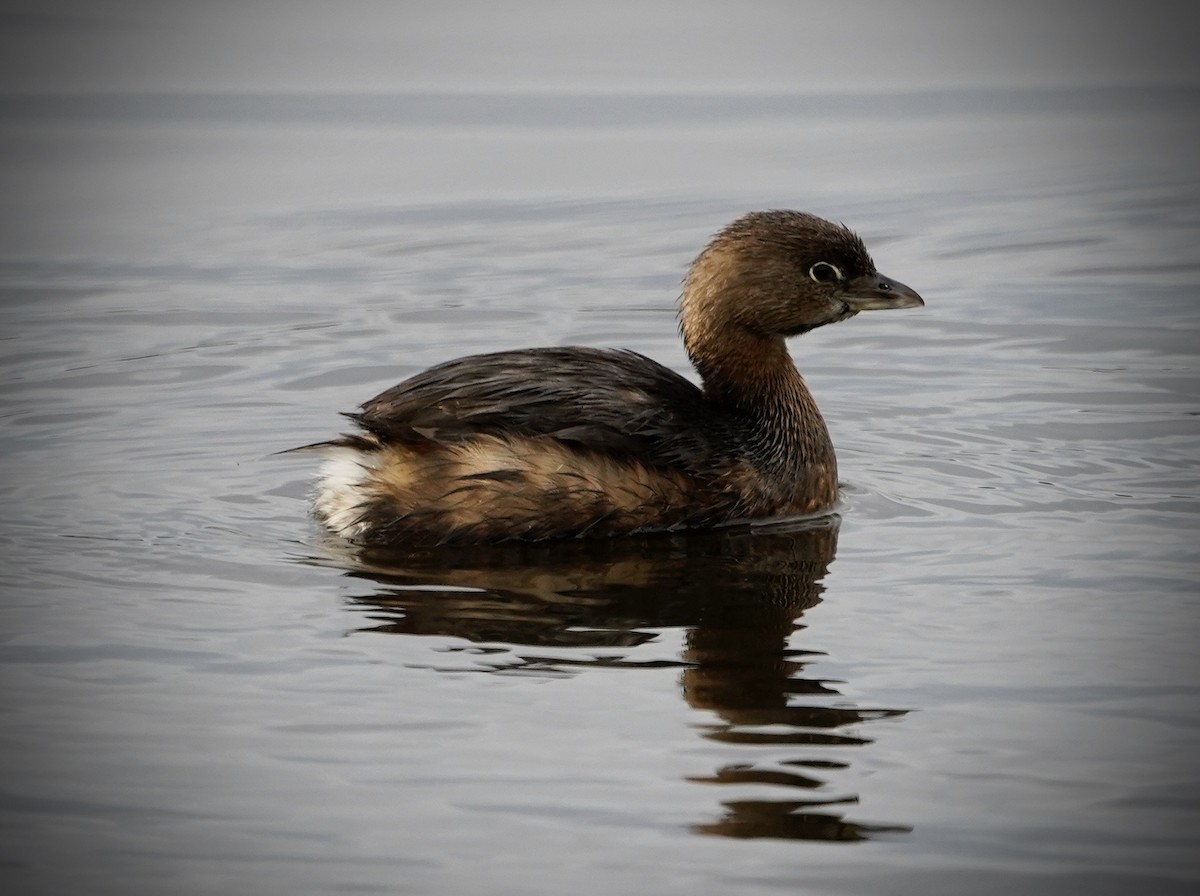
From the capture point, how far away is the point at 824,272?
7984 millimetres

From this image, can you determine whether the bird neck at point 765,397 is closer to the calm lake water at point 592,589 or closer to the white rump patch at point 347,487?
the calm lake water at point 592,589

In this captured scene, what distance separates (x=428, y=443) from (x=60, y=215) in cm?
704

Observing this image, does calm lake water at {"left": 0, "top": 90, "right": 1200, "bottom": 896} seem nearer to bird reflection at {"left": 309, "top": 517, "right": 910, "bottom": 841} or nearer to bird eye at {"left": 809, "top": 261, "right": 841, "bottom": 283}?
bird reflection at {"left": 309, "top": 517, "right": 910, "bottom": 841}

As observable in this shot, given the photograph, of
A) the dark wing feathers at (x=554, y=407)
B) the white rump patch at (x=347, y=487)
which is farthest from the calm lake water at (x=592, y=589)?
the dark wing feathers at (x=554, y=407)

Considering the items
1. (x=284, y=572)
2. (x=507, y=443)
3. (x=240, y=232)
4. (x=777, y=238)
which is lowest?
(x=284, y=572)

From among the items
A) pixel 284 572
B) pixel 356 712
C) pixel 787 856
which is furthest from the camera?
pixel 284 572

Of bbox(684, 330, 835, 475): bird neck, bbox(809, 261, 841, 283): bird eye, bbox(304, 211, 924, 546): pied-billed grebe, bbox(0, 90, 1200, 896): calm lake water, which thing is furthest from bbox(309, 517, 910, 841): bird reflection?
bbox(809, 261, 841, 283): bird eye

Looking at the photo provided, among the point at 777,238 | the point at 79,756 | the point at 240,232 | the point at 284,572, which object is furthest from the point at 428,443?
the point at 240,232

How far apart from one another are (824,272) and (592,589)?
1.93 metres

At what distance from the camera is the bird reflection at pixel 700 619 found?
16.7 ft

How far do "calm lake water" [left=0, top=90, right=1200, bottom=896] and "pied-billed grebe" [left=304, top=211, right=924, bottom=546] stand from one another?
0.18 metres

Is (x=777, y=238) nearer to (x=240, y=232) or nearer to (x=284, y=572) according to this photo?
(x=284, y=572)

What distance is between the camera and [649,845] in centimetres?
474

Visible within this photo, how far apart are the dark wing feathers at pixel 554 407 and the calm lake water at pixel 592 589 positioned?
41 cm
